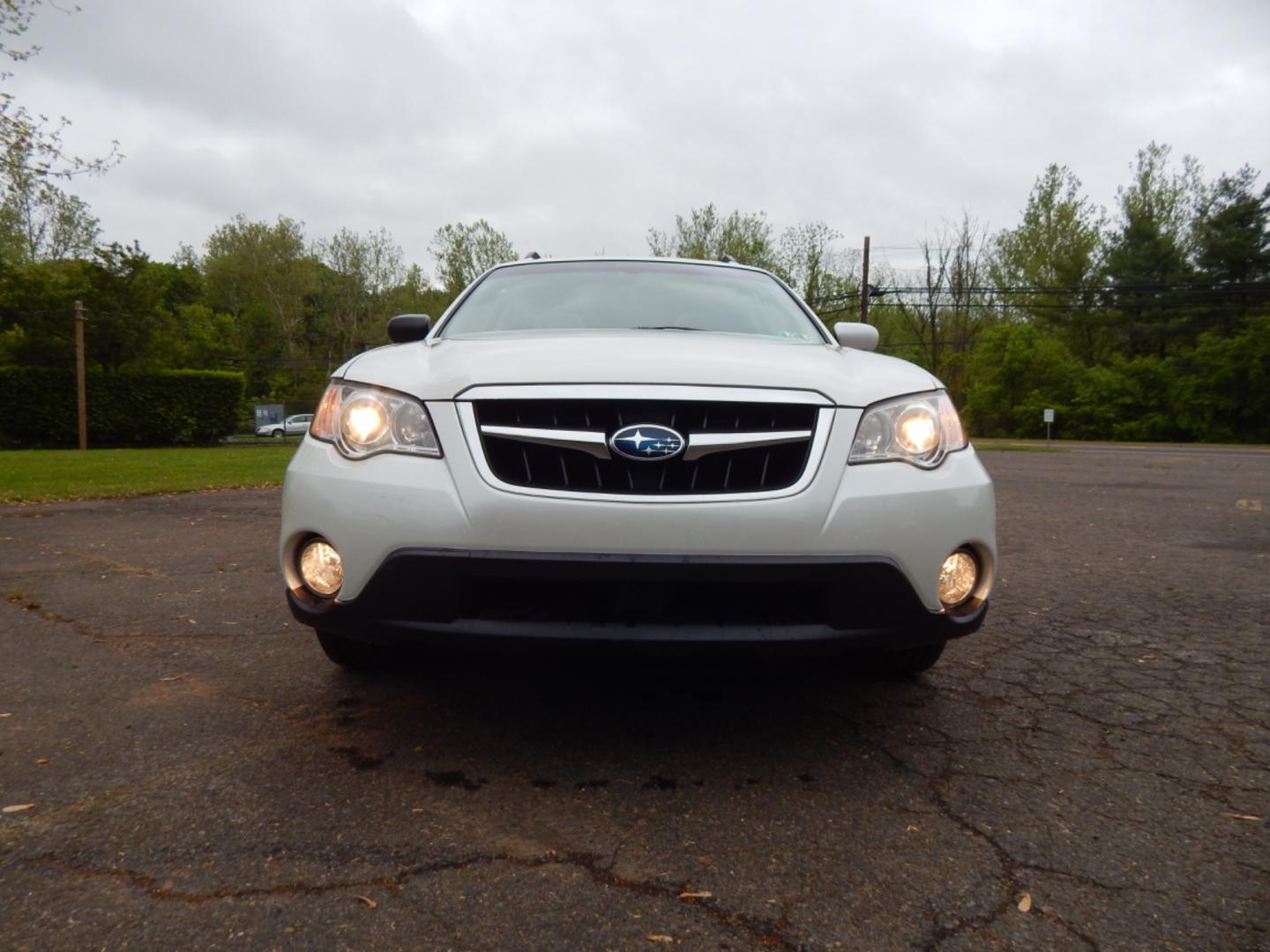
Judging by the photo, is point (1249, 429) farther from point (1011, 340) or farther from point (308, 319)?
point (308, 319)

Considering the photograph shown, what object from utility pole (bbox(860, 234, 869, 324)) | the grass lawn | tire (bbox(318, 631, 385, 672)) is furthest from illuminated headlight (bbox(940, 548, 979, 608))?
utility pole (bbox(860, 234, 869, 324))

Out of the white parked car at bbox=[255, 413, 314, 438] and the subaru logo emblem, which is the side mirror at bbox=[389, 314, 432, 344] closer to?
the subaru logo emblem

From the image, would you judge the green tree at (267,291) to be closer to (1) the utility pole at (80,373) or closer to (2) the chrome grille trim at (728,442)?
(1) the utility pole at (80,373)

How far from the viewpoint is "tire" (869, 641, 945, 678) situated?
116 inches

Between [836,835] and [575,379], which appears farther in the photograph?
[575,379]

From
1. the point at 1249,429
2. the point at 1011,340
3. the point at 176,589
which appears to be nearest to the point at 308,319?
the point at 1011,340

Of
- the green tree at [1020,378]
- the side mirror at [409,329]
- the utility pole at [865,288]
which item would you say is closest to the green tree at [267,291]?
the utility pole at [865,288]

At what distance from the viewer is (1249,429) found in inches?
1442

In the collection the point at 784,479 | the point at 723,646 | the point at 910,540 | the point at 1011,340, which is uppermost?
the point at 1011,340

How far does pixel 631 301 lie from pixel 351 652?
173cm

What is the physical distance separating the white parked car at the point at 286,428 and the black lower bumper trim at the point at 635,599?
4778 cm

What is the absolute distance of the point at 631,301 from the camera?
11.8 ft

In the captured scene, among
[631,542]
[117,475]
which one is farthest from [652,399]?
[117,475]

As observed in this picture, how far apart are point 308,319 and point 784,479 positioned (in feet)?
182
